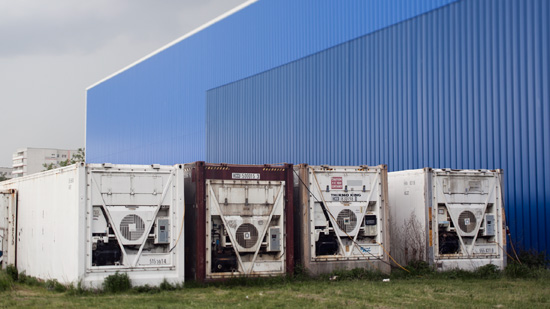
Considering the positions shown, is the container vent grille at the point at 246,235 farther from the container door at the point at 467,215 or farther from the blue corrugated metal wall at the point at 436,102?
Result: the blue corrugated metal wall at the point at 436,102

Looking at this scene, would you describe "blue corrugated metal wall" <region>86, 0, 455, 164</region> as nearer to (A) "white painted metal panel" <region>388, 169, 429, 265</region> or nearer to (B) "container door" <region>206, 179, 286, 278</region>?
(A) "white painted metal panel" <region>388, 169, 429, 265</region>

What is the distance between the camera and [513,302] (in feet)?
33.7

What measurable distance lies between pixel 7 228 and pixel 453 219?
1124 cm

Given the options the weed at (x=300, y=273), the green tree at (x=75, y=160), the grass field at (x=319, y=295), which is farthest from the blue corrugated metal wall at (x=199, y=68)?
the weed at (x=300, y=273)

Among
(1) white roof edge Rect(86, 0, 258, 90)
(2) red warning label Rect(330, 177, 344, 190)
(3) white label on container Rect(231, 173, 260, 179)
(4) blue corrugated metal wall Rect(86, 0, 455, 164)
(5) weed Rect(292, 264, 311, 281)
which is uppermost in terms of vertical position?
(1) white roof edge Rect(86, 0, 258, 90)

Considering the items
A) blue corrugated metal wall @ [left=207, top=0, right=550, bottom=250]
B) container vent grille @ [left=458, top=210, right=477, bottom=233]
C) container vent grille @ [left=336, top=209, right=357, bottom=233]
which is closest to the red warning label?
container vent grille @ [left=336, top=209, right=357, bottom=233]

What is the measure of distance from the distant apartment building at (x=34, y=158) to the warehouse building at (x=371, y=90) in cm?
11283

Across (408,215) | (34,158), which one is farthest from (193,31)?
(34,158)

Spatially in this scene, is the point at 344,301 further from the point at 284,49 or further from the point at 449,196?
the point at 284,49

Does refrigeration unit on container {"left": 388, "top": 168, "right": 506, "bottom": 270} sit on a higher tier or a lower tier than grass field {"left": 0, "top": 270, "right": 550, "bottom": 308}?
higher

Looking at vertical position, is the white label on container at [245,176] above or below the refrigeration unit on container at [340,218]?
above

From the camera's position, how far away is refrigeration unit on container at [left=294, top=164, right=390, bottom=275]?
45.4 ft

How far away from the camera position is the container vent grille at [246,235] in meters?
13.1

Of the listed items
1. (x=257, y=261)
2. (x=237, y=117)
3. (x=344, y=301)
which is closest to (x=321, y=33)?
(x=237, y=117)
